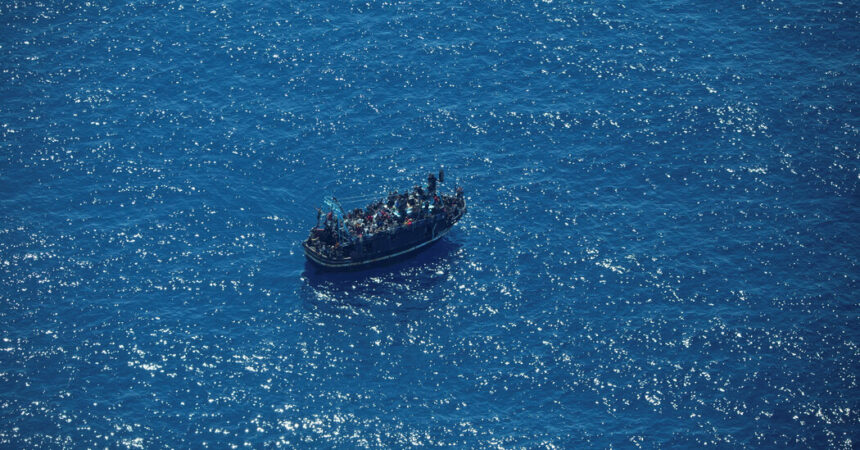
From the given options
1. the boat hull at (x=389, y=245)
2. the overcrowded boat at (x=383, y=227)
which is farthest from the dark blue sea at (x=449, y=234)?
the overcrowded boat at (x=383, y=227)

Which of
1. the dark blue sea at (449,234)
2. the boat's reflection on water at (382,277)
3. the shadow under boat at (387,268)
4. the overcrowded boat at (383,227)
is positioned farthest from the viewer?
the shadow under boat at (387,268)

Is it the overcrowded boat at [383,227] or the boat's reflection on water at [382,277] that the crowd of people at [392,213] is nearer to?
the overcrowded boat at [383,227]

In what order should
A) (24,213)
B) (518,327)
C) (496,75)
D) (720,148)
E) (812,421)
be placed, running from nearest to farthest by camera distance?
(812,421), (518,327), (24,213), (720,148), (496,75)

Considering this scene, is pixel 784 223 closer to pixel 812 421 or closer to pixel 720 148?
pixel 720 148

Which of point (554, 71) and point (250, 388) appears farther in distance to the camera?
point (554, 71)

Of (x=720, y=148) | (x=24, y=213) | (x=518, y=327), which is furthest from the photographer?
(x=720, y=148)

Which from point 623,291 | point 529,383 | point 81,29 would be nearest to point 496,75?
point 623,291

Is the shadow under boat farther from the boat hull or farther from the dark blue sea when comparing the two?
the boat hull
